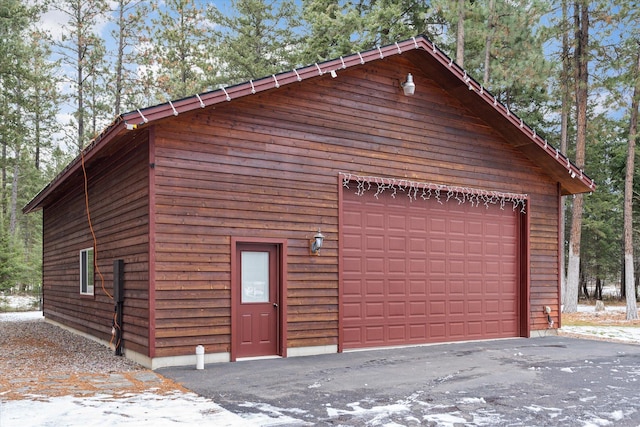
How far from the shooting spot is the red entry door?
860 cm

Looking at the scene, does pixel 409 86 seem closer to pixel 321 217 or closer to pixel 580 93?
pixel 321 217

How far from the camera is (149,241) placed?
25.7 feet

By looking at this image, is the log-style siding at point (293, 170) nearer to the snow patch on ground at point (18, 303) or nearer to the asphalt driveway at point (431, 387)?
the asphalt driveway at point (431, 387)

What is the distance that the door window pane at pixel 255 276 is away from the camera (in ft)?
28.6

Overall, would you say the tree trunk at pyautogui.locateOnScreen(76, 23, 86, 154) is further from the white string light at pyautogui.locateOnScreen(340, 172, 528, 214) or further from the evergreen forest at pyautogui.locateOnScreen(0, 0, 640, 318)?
the white string light at pyautogui.locateOnScreen(340, 172, 528, 214)

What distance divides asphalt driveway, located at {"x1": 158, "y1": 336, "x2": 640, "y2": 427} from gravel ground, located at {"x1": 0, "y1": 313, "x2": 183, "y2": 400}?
0.54 meters

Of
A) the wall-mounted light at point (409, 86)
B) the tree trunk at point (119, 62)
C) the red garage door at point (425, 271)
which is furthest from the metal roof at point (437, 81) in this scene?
the tree trunk at point (119, 62)

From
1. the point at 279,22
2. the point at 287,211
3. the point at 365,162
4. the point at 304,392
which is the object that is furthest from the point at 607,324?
the point at 279,22

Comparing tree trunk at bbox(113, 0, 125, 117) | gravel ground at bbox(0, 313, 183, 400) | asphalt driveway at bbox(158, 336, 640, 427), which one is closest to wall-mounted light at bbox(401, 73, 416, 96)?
asphalt driveway at bbox(158, 336, 640, 427)

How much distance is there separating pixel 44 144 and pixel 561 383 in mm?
25472

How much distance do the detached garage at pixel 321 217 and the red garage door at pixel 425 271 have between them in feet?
0.10

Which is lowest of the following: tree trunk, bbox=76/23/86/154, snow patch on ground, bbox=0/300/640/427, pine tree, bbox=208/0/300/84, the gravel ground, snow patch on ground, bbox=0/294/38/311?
snow patch on ground, bbox=0/294/38/311

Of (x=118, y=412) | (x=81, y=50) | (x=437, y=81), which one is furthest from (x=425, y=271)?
(x=81, y=50)

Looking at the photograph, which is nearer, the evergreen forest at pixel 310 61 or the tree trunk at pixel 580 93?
the tree trunk at pixel 580 93
